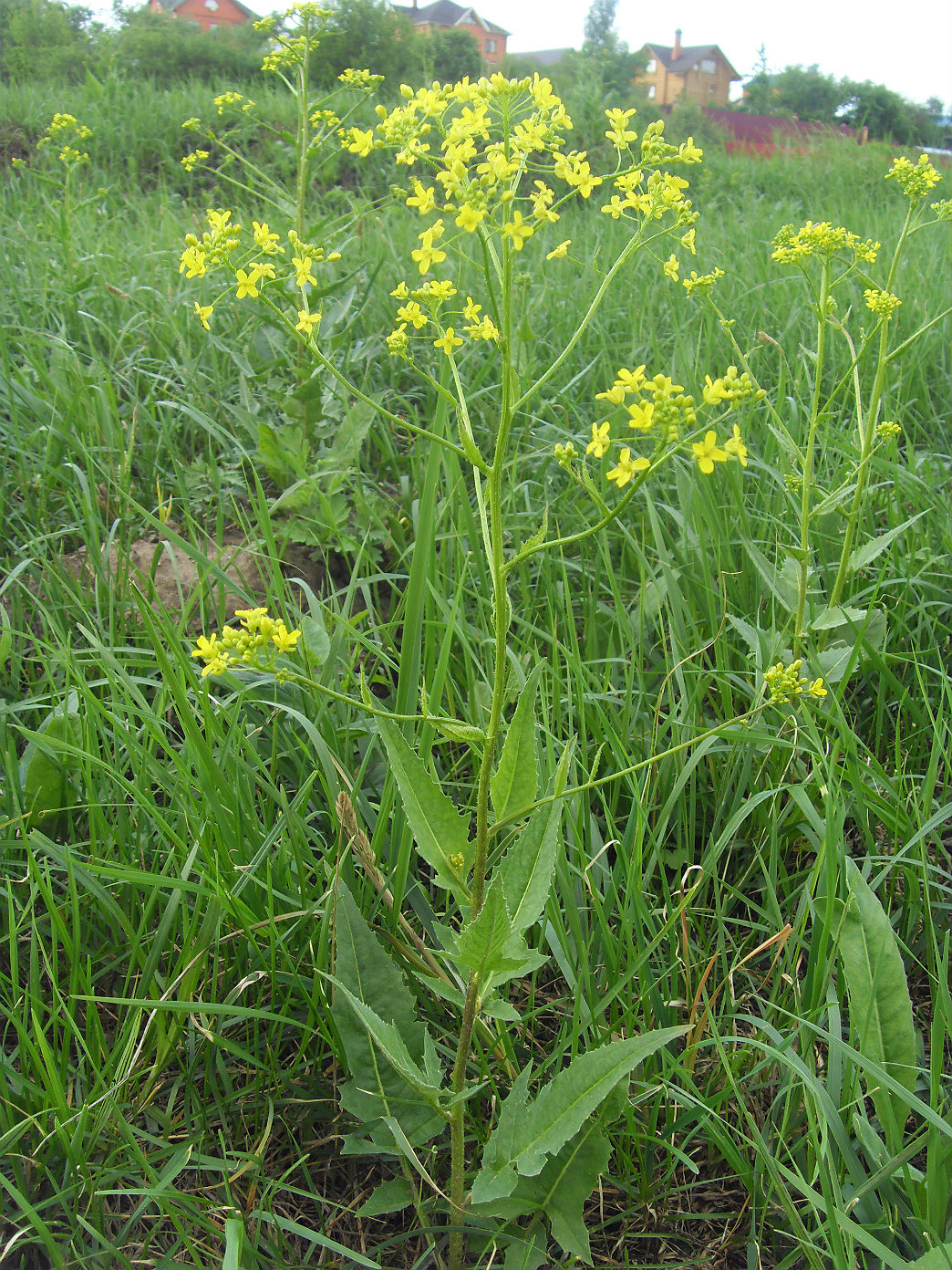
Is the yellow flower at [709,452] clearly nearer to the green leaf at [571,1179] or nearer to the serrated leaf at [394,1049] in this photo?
the serrated leaf at [394,1049]

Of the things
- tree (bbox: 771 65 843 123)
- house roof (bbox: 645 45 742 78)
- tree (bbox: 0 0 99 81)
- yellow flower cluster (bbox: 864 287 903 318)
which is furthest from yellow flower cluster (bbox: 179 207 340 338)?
house roof (bbox: 645 45 742 78)

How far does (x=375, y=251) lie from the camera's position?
4.35m

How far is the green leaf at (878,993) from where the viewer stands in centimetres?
128

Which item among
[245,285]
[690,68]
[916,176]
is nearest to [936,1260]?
[245,285]

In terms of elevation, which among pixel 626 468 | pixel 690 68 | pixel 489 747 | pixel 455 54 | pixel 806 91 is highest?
pixel 690 68

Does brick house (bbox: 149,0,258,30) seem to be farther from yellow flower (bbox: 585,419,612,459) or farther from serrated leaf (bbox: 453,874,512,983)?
serrated leaf (bbox: 453,874,512,983)

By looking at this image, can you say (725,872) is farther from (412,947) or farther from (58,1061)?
(58,1061)

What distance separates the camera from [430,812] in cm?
124

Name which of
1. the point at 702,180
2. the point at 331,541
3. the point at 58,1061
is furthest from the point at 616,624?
the point at 702,180

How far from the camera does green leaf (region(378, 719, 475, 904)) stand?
4.03ft

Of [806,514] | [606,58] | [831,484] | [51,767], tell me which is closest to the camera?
[51,767]

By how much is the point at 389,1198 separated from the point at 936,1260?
2.32 ft

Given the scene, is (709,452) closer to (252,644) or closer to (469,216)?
(469,216)

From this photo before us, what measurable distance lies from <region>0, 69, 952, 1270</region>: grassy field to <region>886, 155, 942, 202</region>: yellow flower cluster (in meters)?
0.61
